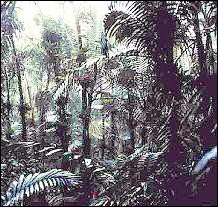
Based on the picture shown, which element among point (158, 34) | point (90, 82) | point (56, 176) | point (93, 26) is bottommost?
point (56, 176)

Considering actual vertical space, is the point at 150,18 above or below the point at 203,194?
above

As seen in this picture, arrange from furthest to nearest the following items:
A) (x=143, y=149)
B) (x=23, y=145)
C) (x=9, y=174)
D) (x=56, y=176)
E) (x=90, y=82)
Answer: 1. (x=90, y=82)
2. (x=143, y=149)
3. (x=23, y=145)
4. (x=9, y=174)
5. (x=56, y=176)

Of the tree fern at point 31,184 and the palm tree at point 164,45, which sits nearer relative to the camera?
the tree fern at point 31,184

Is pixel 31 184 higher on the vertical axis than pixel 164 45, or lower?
lower

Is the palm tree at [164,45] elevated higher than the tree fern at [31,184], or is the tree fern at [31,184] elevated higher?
the palm tree at [164,45]

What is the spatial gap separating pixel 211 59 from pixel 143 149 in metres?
1.34

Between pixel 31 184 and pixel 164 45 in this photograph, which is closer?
pixel 31 184

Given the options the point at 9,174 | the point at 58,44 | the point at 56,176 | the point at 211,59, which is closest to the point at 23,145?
the point at 9,174

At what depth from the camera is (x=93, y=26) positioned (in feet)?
33.2

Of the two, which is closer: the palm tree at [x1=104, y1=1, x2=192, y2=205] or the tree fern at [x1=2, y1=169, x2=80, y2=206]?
the tree fern at [x1=2, y1=169, x2=80, y2=206]

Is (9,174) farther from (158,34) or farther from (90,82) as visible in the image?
(90,82)

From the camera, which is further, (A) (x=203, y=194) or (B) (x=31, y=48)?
(B) (x=31, y=48)

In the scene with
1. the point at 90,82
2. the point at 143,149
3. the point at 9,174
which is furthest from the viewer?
the point at 90,82

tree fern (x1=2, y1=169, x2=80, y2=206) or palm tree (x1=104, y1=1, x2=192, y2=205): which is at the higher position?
palm tree (x1=104, y1=1, x2=192, y2=205)
